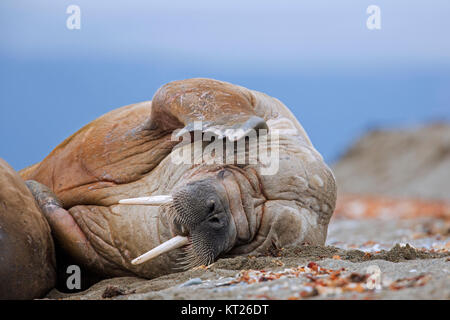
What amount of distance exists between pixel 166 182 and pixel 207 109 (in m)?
0.66

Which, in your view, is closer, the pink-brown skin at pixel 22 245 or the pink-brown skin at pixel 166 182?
the pink-brown skin at pixel 22 245

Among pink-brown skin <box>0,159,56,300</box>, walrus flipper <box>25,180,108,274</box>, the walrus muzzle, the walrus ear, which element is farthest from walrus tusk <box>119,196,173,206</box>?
walrus flipper <box>25,180,108,274</box>

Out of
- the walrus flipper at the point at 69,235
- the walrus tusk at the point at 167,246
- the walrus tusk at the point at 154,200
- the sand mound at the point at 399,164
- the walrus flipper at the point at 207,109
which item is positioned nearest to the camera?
the walrus tusk at the point at 167,246

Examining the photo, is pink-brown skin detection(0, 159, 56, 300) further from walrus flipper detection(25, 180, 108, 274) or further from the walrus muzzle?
the walrus muzzle

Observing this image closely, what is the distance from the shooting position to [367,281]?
357cm

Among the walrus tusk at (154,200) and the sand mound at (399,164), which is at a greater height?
the walrus tusk at (154,200)

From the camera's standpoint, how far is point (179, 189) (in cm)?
441

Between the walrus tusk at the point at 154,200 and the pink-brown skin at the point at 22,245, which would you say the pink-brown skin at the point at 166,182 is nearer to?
the walrus tusk at the point at 154,200

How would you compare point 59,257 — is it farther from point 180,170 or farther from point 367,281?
point 367,281

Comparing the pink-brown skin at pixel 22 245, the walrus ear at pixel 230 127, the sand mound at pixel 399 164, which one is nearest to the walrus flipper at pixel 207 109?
the walrus ear at pixel 230 127

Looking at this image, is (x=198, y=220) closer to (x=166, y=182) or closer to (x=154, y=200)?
(x=154, y=200)

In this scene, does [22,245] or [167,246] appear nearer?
[167,246]

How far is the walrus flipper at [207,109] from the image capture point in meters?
4.59

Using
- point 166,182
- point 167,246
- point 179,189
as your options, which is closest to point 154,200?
point 179,189
